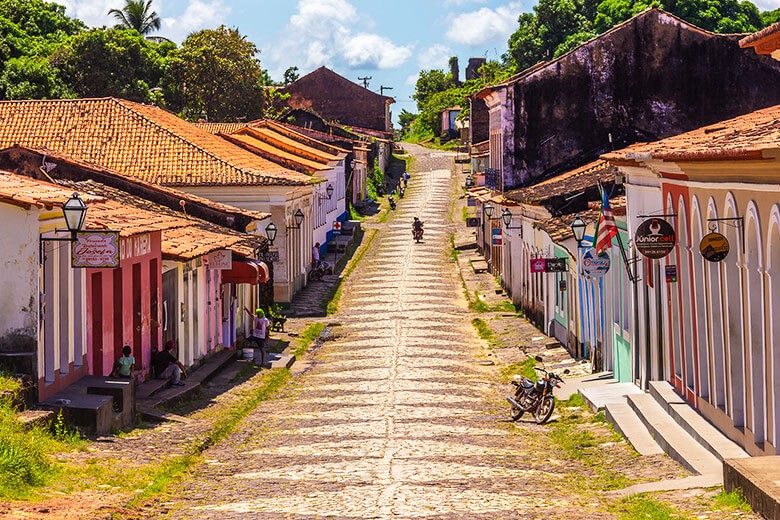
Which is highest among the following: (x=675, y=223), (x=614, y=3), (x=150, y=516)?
(x=614, y=3)

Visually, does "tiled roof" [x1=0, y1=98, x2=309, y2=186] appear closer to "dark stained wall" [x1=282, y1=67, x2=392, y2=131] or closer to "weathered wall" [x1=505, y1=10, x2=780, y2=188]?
"weathered wall" [x1=505, y1=10, x2=780, y2=188]

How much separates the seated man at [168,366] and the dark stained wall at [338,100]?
205 ft

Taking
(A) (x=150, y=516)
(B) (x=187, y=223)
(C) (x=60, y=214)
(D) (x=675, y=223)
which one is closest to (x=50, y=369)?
(C) (x=60, y=214)

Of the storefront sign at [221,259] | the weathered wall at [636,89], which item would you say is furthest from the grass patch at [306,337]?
the weathered wall at [636,89]

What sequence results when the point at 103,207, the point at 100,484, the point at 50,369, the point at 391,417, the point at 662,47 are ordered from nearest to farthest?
the point at 100,484
the point at 50,369
the point at 391,417
the point at 103,207
the point at 662,47

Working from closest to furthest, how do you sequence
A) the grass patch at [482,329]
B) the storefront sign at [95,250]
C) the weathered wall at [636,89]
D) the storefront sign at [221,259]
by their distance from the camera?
the storefront sign at [95,250], the storefront sign at [221,259], the grass patch at [482,329], the weathered wall at [636,89]

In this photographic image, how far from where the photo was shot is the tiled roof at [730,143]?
1159cm

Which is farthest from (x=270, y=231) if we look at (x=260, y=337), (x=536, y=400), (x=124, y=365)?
(x=536, y=400)

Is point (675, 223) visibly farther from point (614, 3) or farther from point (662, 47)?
point (614, 3)

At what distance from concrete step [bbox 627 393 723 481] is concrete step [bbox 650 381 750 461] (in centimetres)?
6

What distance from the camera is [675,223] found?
17.0 meters

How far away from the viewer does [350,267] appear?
4572cm

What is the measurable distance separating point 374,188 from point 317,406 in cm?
5392

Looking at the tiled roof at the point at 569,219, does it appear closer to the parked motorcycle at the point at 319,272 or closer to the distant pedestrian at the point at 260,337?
the distant pedestrian at the point at 260,337
